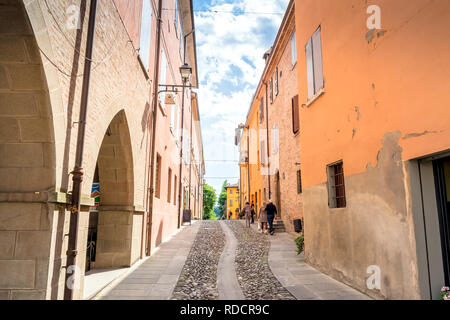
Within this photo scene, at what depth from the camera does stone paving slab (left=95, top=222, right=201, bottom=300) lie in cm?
484

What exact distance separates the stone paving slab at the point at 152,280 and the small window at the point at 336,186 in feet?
11.6

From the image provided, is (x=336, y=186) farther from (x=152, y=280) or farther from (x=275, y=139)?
(x=275, y=139)

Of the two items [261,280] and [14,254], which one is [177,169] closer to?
[261,280]

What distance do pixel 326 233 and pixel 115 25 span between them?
5762 mm

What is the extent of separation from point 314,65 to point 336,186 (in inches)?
115

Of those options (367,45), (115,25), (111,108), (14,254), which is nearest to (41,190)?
(14,254)

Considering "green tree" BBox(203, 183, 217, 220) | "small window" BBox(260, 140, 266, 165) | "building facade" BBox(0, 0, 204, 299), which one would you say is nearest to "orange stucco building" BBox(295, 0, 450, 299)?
"building facade" BBox(0, 0, 204, 299)

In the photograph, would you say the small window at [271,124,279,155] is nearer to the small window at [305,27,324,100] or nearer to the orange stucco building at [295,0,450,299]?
the small window at [305,27,324,100]

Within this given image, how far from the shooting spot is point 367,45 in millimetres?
5016

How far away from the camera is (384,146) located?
4555 millimetres

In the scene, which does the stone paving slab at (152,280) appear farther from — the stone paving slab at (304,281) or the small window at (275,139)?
the small window at (275,139)

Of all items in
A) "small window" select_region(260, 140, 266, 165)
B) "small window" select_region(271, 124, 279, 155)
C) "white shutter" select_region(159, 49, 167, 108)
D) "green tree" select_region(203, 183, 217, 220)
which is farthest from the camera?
"green tree" select_region(203, 183, 217, 220)

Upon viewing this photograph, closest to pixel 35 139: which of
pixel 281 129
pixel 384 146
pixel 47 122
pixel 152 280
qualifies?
pixel 47 122

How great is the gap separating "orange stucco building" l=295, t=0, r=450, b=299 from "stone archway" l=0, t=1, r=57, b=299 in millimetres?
4358
